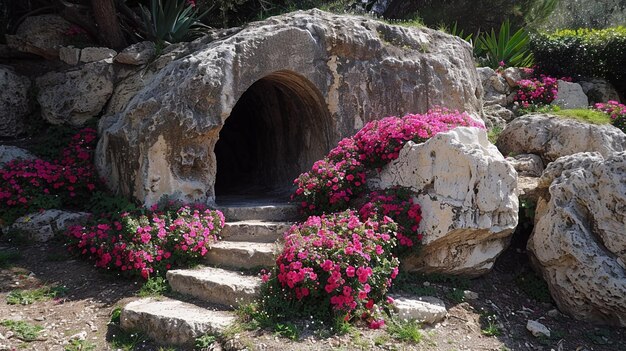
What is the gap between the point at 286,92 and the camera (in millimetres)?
9094

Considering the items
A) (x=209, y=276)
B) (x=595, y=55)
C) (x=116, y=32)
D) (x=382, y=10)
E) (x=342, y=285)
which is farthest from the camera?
(x=382, y=10)

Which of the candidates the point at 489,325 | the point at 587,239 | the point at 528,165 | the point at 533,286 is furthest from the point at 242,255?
the point at 528,165

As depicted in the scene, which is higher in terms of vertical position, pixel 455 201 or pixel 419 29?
pixel 419 29

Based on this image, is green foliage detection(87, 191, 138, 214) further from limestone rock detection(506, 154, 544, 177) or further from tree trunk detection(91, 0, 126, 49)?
limestone rock detection(506, 154, 544, 177)

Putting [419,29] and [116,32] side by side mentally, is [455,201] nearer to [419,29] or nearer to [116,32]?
[419,29]

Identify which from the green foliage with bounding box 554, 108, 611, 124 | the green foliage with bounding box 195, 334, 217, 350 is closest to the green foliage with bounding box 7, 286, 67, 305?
the green foliage with bounding box 195, 334, 217, 350

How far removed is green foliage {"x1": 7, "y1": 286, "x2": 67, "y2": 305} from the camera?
5.65 metres

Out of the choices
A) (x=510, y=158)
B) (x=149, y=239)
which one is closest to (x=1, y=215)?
(x=149, y=239)

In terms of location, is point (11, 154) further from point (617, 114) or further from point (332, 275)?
point (617, 114)

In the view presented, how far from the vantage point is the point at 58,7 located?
10.1 m

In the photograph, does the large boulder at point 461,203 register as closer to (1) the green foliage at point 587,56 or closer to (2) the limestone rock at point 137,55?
(2) the limestone rock at point 137,55

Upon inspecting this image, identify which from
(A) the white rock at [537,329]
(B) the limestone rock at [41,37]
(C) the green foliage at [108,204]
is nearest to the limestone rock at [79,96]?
(B) the limestone rock at [41,37]

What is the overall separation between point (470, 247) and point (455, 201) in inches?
24.9

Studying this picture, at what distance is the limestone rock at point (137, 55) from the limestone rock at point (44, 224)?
3.25m
